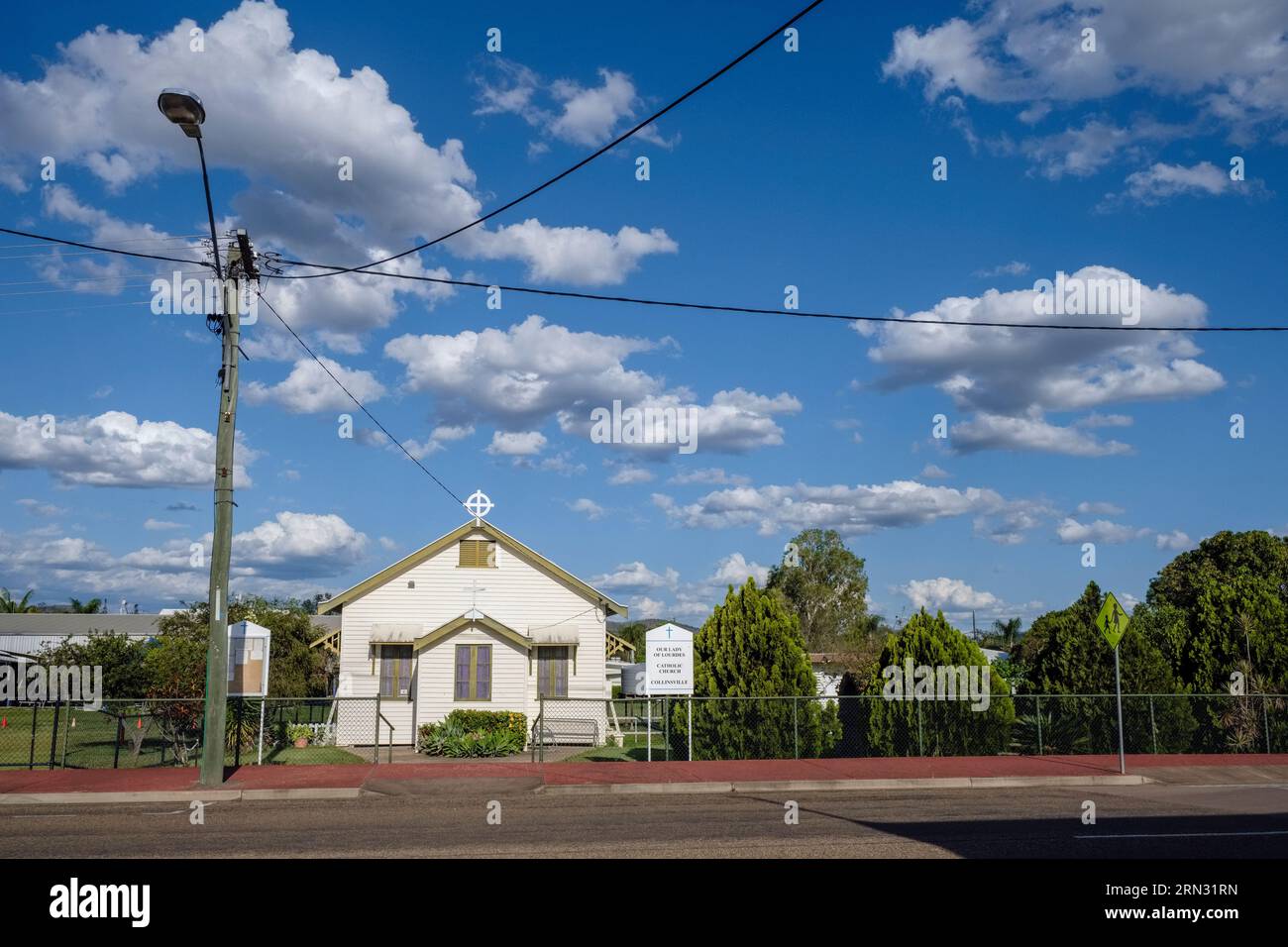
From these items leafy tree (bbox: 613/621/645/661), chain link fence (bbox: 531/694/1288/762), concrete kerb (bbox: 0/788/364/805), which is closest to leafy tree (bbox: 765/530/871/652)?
leafy tree (bbox: 613/621/645/661)

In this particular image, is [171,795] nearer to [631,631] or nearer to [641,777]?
[641,777]

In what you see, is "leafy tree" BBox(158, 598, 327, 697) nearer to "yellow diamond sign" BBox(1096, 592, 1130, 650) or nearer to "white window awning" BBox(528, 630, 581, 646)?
"white window awning" BBox(528, 630, 581, 646)

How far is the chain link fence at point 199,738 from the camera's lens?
21.9 metres

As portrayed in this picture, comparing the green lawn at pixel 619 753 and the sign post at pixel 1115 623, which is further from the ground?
the sign post at pixel 1115 623

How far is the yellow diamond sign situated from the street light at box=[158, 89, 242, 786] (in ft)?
53.9

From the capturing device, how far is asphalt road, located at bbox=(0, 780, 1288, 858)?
465 inches

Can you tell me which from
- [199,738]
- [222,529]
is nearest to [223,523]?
[222,529]

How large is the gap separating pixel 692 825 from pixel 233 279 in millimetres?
12528

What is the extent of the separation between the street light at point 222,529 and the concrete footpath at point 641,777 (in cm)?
78

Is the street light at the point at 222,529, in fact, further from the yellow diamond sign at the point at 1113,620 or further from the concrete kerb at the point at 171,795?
the yellow diamond sign at the point at 1113,620

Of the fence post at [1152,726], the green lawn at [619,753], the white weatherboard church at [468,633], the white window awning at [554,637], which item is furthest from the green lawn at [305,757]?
the fence post at [1152,726]

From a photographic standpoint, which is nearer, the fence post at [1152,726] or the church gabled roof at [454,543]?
the fence post at [1152,726]
